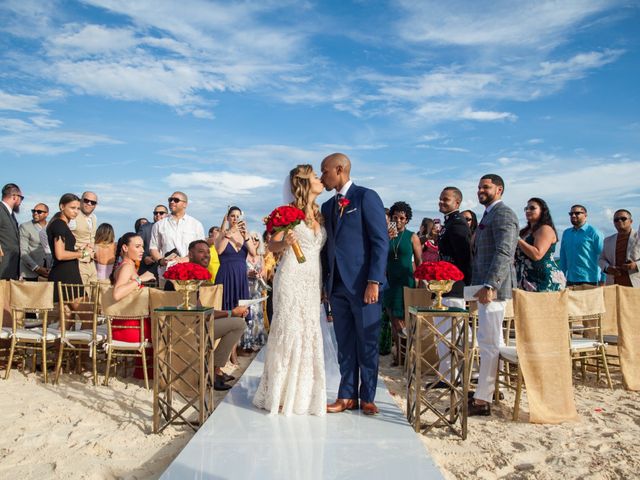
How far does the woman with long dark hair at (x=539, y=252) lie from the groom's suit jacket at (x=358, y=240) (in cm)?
195

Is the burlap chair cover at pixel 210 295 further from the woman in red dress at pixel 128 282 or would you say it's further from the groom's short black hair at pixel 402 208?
the groom's short black hair at pixel 402 208

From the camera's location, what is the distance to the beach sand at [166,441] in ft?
12.7

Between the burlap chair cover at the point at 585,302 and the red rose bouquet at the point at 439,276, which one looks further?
the burlap chair cover at the point at 585,302

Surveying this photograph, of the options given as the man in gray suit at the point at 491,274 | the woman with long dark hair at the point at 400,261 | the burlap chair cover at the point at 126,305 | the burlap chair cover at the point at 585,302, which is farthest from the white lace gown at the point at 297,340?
the woman with long dark hair at the point at 400,261

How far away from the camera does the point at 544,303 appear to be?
5.08 metres

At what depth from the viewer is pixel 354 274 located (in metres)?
4.68

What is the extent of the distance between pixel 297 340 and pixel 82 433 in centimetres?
194

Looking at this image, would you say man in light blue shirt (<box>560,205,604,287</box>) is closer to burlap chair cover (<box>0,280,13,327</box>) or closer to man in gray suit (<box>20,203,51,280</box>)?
burlap chair cover (<box>0,280,13,327</box>)

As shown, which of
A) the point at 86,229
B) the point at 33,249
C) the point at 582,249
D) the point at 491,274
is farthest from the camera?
the point at 582,249

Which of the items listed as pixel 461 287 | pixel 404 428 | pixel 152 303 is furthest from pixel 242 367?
pixel 404 428

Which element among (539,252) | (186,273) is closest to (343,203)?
(186,273)

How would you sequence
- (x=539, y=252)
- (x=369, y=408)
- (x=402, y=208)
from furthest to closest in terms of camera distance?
1. (x=402, y=208)
2. (x=539, y=252)
3. (x=369, y=408)

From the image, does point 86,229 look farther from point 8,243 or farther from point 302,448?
point 302,448

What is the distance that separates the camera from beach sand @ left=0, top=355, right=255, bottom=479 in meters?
3.89
